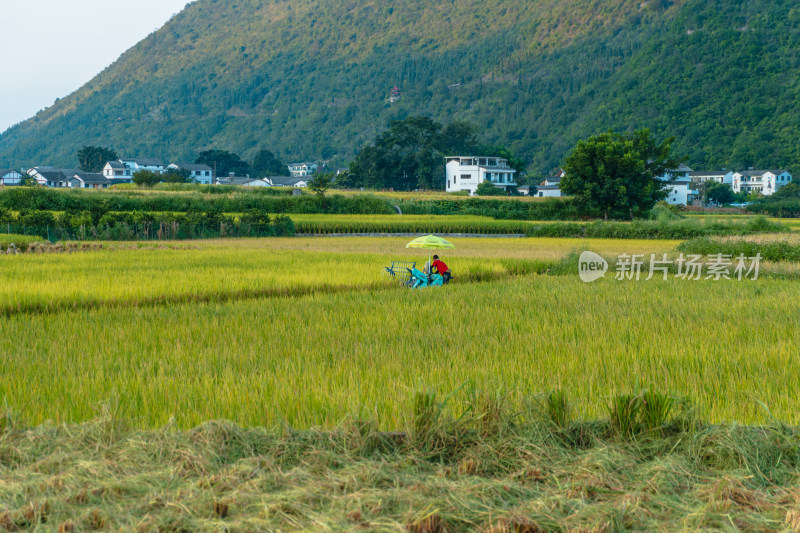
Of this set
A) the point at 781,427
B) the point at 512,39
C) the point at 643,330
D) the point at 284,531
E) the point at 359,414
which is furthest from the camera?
the point at 512,39

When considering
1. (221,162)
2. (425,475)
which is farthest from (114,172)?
(425,475)

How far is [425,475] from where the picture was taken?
3527 mm

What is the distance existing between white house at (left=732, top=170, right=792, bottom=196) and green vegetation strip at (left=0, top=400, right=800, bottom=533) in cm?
8579

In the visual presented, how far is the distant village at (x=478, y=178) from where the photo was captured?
7362 cm

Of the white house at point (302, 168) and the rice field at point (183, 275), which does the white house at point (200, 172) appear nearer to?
the white house at point (302, 168)

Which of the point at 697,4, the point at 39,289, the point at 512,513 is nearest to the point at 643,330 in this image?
the point at 512,513

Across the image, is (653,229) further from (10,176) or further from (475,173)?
(10,176)

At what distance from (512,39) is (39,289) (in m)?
181

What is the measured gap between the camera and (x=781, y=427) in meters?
3.93

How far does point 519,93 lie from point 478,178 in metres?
67.2

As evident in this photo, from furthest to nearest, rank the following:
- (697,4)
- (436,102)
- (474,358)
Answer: (436,102) → (697,4) → (474,358)

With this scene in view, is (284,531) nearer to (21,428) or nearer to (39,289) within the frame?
(21,428)

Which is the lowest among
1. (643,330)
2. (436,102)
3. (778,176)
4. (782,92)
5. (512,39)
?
(643,330)

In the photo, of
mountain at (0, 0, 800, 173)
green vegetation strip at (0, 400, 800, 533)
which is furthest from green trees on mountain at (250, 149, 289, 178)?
green vegetation strip at (0, 400, 800, 533)
